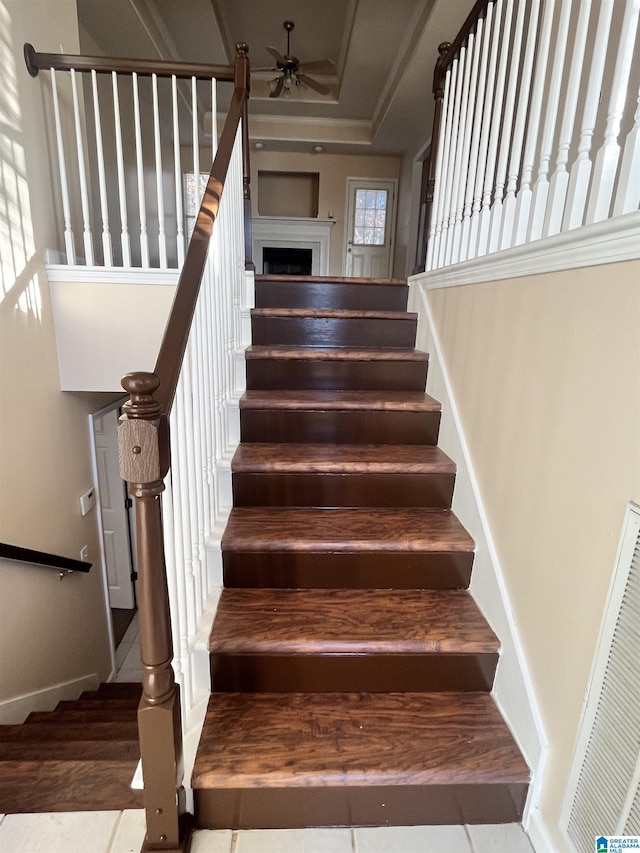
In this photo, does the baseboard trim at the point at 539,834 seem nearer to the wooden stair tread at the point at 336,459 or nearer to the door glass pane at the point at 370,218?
the wooden stair tread at the point at 336,459

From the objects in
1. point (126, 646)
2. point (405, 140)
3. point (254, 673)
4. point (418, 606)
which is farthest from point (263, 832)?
point (405, 140)

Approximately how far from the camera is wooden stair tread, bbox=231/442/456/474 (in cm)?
171

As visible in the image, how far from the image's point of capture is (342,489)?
1.75 metres

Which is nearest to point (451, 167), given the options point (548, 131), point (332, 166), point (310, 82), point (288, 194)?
point (548, 131)

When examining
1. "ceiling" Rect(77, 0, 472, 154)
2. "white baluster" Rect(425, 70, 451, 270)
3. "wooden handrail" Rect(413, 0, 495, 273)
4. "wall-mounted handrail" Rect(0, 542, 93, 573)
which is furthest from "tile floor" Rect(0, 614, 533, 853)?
"ceiling" Rect(77, 0, 472, 154)

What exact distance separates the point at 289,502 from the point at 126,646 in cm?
293

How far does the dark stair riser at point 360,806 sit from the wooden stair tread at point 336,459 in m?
0.97

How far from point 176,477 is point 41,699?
2.11 meters

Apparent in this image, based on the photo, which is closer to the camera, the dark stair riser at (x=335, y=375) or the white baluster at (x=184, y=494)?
the white baluster at (x=184, y=494)

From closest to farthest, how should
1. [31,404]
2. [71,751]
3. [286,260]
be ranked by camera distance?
[71,751] < [31,404] < [286,260]

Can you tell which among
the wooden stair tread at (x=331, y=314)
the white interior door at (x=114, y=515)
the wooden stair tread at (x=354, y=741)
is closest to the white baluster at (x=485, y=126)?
the wooden stair tread at (x=331, y=314)

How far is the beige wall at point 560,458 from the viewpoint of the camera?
0.92 meters

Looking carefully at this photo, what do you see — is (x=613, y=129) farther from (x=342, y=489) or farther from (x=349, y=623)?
(x=349, y=623)

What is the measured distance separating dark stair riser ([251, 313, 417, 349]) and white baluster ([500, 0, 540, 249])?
871mm
